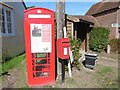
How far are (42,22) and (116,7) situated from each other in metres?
17.4

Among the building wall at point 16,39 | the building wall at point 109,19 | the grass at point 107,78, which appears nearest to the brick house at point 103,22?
the building wall at point 109,19

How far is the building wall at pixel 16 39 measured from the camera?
37.6ft

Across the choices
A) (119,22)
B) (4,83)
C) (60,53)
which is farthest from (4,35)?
(119,22)

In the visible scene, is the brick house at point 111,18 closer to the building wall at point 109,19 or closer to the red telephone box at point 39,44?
the building wall at point 109,19

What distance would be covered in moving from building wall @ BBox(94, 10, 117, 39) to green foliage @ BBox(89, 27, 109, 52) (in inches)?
135

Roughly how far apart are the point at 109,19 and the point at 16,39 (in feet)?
44.6

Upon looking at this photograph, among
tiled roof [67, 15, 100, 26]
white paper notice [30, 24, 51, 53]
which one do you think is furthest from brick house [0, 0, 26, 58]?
white paper notice [30, 24, 51, 53]

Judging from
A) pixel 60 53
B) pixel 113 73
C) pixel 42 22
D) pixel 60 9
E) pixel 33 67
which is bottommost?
pixel 113 73

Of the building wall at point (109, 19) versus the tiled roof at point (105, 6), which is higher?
the tiled roof at point (105, 6)

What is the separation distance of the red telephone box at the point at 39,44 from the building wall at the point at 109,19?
1592 cm

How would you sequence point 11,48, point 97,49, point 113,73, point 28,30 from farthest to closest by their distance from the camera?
point 97,49 < point 11,48 < point 113,73 < point 28,30

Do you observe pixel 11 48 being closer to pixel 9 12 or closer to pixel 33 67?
pixel 9 12

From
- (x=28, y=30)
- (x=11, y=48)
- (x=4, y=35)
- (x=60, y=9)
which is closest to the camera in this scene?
(x=28, y=30)

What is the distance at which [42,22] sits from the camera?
21.1ft
